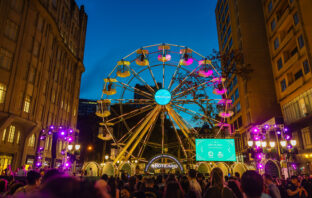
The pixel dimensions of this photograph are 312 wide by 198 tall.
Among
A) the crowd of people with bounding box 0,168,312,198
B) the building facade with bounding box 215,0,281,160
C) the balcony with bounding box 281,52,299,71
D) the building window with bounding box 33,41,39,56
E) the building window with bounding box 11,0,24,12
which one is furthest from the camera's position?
the building facade with bounding box 215,0,281,160

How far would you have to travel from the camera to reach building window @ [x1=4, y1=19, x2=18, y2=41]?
27203mm

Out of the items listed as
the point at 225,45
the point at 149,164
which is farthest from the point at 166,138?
the point at 149,164

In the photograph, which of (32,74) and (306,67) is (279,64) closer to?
(306,67)

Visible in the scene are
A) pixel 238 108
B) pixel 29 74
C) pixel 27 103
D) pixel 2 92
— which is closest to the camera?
pixel 2 92

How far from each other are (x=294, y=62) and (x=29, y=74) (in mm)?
34052

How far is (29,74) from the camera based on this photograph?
31.0 metres

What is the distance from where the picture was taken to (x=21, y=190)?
5168 millimetres

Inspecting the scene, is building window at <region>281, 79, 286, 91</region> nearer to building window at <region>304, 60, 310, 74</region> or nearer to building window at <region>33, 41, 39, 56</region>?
building window at <region>304, 60, 310, 74</region>

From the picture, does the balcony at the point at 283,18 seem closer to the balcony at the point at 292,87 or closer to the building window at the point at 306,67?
the building window at the point at 306,67

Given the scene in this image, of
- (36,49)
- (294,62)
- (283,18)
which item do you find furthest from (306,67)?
(36,49)

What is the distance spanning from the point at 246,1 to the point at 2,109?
45.1 m

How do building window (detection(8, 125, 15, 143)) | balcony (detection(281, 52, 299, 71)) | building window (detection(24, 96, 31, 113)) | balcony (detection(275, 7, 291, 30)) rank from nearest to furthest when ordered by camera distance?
building window (detection(8, 125, 15, 143))
balcony (detection(281, 52, 299, 71))
building window (detection(24, 96, 31, 113))
balcony (detection(275, 7, 291, 30))

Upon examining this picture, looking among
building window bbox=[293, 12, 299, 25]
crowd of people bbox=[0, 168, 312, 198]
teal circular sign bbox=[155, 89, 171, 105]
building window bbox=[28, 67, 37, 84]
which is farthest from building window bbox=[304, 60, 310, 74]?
building window bbox=[28, 67, 37, 84]

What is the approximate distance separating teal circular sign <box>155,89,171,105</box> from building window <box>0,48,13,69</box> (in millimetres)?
17896
